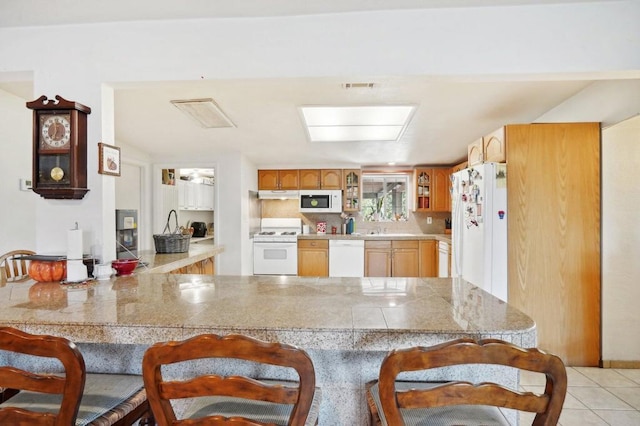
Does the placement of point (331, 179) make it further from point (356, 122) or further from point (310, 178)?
point (356, 122)

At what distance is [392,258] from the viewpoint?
4.89 m

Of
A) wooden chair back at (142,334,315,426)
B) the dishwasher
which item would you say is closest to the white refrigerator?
wooden chair back at (142,334,315,426)

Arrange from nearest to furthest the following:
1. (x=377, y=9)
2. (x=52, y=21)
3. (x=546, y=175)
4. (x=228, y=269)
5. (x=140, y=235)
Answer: (x=377, y=9), (x=52, y=21), (x=546, y=175), (x=140, y=235), (x=228, y=269)

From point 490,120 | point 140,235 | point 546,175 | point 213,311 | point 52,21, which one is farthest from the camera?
point 140,235

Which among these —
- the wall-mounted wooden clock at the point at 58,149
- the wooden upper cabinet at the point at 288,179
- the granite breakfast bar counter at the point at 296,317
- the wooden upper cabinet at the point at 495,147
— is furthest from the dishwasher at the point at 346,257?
the wall-mounted wooden clock at the point at 58,149

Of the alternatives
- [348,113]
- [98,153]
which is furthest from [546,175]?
[98,153]

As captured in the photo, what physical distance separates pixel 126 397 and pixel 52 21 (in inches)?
79.1

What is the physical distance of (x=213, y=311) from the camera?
1.13 metres

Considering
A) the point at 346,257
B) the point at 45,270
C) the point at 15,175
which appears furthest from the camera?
the point at 346,257

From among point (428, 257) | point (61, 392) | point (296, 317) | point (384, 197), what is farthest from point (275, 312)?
point (384, 197)

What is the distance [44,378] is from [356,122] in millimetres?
2729

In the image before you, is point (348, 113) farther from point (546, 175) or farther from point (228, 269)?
point (228, 269)

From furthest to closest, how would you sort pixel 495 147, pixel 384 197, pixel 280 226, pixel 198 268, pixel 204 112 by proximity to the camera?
1. pixel 384 197
2. pixel 280 226
3. pixel 198 268
4. pixel 204 112
5. pixel 495 147

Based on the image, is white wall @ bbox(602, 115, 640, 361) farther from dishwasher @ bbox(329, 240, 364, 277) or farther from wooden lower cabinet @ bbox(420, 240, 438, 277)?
dishwasher @ bbox(329, 240, 364, 277)
